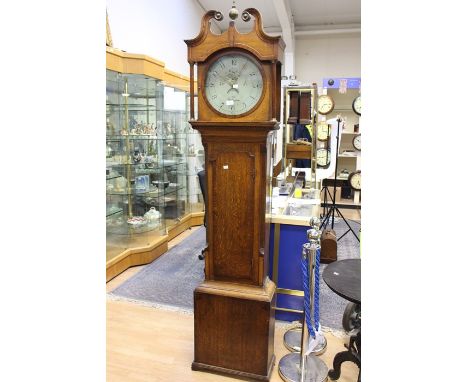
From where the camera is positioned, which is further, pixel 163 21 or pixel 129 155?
pixel 163 21

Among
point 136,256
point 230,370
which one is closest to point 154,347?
point 230,370

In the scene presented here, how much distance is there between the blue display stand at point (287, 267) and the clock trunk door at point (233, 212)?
77 centimetres

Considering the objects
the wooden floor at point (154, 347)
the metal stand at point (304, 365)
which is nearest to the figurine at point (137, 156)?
the wooden floor at point (154, 347)

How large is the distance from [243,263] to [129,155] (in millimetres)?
2512

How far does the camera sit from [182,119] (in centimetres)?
564

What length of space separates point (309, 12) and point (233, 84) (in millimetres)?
6983

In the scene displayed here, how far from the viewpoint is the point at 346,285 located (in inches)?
75.3

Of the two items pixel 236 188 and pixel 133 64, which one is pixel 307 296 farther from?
pixel 133 64

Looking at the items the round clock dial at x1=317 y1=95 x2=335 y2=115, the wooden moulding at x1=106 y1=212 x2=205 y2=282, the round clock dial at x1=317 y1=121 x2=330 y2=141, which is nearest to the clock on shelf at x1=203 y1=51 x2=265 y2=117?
the wooden moulding at x1=106 y1=212 x2=205 y2=282

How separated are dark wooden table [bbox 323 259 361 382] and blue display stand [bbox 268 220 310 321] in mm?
741

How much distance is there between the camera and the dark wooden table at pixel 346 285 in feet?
6.02

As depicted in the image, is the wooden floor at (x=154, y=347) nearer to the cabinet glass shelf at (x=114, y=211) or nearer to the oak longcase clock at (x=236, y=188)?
the oak longcase clock at (x=236, y=188)
